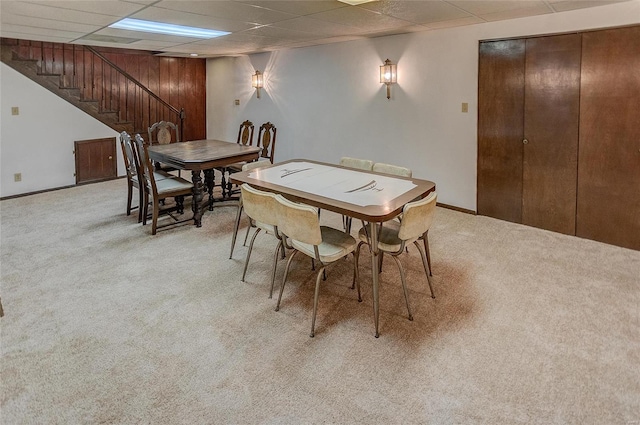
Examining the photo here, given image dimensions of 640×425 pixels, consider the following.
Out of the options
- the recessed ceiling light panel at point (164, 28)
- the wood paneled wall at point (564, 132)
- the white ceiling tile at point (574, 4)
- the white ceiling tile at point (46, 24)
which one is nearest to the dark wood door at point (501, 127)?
the wood paneled wall at point (564, 132)

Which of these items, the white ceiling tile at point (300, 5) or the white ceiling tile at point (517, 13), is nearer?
the white ceiling tile at point (300, 5)

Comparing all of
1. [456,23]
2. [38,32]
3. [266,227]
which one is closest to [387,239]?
[266,227]

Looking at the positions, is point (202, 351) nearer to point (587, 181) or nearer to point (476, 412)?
point (476, 412)

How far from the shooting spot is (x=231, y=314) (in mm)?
2758

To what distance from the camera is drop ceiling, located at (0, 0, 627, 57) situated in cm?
325

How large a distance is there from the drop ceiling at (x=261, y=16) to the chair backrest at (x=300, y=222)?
178 centimetres

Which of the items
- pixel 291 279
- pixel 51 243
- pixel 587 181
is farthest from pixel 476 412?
pixel 51 243

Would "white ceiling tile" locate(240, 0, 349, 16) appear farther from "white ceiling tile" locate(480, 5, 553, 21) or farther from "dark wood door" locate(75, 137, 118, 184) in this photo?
"dark wood door" locate(75, 137, 118, 184)

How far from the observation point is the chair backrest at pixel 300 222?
Result: 2.44 m

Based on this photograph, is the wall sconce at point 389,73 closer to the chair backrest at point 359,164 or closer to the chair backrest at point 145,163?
the chair backrest at point 359,164

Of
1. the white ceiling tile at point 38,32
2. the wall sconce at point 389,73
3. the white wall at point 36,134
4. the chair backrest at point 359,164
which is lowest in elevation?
the chair backrest at point 359,164

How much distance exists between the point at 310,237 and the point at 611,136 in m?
3.13

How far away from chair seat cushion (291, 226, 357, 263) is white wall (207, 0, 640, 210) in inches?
104

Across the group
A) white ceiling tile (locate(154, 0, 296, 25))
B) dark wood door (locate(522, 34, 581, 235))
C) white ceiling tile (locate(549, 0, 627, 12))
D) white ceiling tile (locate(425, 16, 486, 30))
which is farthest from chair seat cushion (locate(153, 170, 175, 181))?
white ceiling tile (locate(549, 0, 627, 12))
